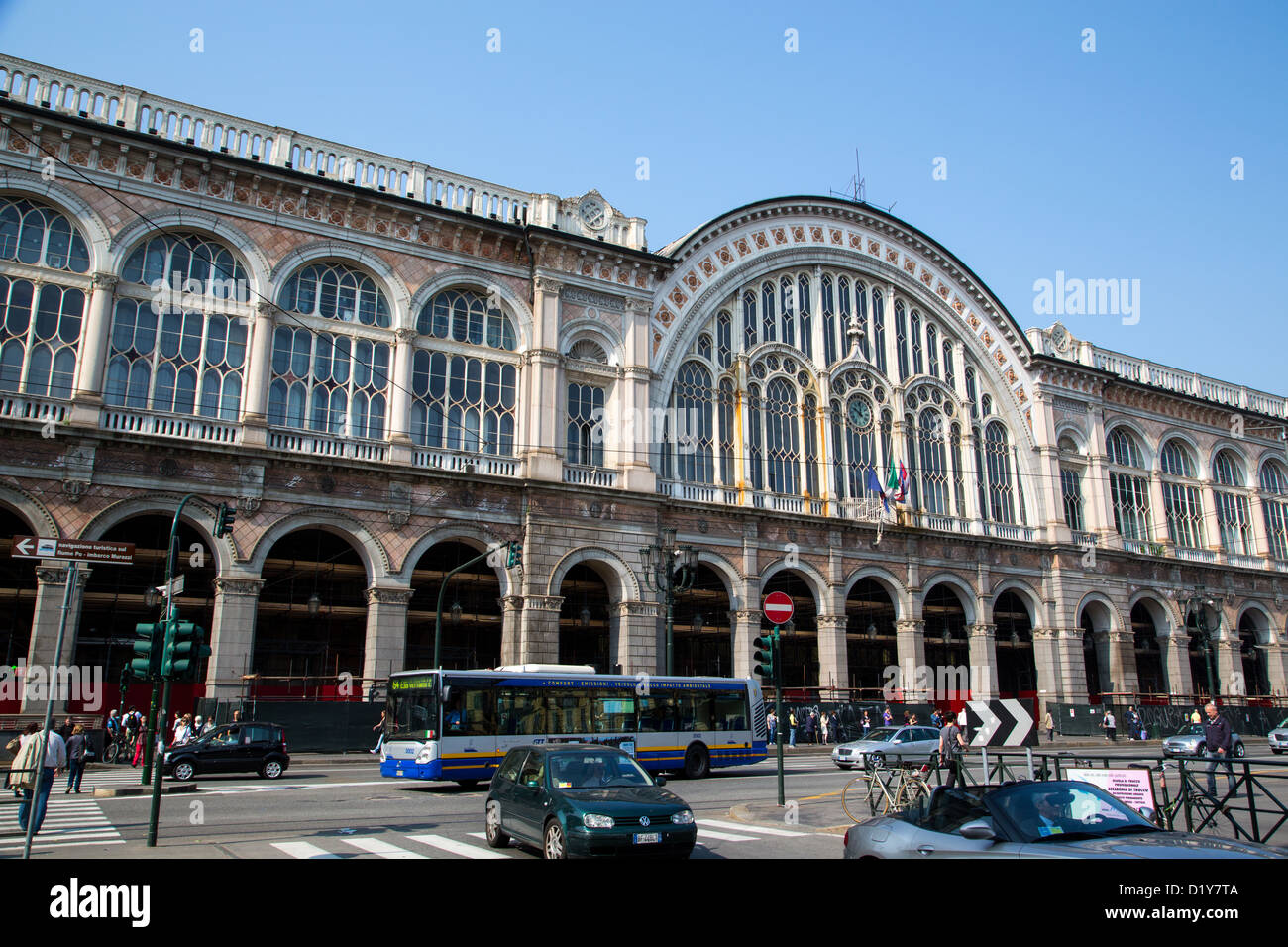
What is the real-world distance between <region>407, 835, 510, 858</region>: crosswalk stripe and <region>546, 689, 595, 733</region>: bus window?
973cm

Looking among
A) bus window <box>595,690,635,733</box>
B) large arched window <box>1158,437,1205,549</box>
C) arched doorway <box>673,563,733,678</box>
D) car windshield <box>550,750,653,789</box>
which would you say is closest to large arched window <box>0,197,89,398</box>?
bus window <box>595,690,635,733</box>

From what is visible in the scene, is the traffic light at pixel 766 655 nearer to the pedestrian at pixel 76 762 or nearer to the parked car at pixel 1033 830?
the parked car at pixel 1033 830

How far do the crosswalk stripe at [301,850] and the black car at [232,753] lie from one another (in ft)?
41.7

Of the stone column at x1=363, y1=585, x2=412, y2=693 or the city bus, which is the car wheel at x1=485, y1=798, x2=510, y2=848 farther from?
the stone column at x1=363, y1=585, x2=412, y2=693

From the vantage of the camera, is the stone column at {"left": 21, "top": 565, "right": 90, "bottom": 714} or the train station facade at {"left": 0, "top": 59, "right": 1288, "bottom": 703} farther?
the train station facade at {"left": 0, "top": 59, "right": 1288, "bottom": 703}

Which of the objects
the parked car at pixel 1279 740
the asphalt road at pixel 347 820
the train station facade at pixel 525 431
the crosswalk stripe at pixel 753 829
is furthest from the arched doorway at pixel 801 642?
the crosswalk stripe at pixel 753 829

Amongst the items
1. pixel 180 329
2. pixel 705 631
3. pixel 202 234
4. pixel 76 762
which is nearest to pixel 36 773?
pixel 76 762

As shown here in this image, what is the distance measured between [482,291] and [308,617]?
526 inches

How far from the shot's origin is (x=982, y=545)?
142 ft

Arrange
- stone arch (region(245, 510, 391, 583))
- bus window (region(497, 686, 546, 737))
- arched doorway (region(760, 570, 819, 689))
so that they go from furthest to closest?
1. arched doorway (region(760, 570, 819, 689))
2. stone arch (region(245, 510, 391, 583))
3. bus window (region(497, 686, 546, 737))

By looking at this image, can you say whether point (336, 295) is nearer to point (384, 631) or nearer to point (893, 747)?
point (384, 631)

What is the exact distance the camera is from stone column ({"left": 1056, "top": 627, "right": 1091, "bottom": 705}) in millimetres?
43469
